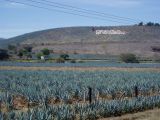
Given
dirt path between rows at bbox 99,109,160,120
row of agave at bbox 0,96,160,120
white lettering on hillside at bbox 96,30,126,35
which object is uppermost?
white lettering on hillside at bbox 96,30,126,35

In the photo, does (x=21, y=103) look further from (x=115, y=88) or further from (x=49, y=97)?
(x=115, y=88)

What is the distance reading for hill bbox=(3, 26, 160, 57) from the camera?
151125 millimetres

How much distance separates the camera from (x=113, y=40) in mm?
176000

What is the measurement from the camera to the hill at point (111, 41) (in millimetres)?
151125

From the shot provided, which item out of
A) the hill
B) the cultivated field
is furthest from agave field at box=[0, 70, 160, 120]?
the hill

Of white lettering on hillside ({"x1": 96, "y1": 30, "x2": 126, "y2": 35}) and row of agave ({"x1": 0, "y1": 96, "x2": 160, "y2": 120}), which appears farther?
white lettering on hillside ({"x1": 96, "y1": 30, "x2": 126, "y2": 35})

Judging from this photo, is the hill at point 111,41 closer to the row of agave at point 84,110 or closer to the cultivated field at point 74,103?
the cultivated field at point 74,103

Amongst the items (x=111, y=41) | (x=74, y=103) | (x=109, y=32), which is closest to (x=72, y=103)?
(x=74, y=103)

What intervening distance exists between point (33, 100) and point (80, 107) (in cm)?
546

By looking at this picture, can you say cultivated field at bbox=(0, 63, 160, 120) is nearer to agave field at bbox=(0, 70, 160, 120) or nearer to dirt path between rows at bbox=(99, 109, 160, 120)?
agave field at bbox=(0, 70, 160, 120)

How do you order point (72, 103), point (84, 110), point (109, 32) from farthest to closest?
point (109, 32)
point (72, 103)
point (84, 110)

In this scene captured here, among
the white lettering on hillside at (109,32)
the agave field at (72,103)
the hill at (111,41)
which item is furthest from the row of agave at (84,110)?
the white lettering on hillside at (109,32)

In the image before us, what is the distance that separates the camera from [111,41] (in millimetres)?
170875

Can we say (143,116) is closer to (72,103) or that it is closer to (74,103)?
(74,103)
